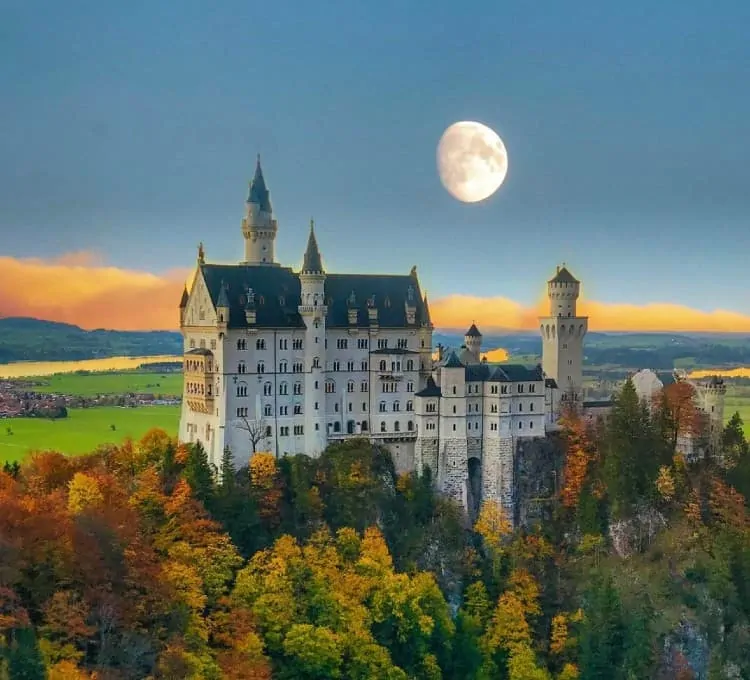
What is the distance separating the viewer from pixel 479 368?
8925cm

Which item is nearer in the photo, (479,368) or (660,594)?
(660,594)

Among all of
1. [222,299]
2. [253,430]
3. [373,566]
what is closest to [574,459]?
[373,566]

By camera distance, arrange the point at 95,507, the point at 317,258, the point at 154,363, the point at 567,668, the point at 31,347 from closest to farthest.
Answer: the point at 95,507 → the point at 567,668 → the point at 317,258 → the point at 31,347 → the point at 154,363

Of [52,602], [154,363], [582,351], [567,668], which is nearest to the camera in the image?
[52,602]

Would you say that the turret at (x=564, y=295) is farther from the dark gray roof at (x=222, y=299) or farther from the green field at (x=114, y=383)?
the green field at (x=114, y=383)

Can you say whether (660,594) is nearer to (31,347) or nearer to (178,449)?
(178,449)

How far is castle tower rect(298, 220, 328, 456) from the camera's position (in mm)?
85312

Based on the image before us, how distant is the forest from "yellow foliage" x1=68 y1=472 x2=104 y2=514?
21 cm

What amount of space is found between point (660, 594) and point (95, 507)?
38045 millimetres

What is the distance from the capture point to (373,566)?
7838 cm

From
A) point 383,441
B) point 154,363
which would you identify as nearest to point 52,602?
point 383,441

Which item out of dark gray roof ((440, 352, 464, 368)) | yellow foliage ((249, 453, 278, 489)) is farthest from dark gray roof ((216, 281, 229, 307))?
dark gray roof ((440, 352, 464, 368))

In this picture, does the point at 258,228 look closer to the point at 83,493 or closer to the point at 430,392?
the point at 430,392

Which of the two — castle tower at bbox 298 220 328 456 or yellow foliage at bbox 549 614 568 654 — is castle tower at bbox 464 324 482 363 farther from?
yellow foliage at bbox 549 614 568 654
